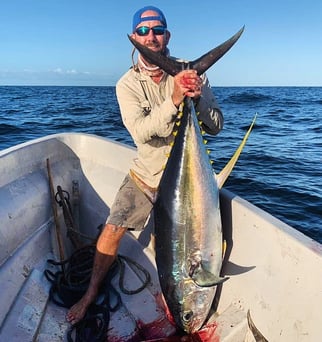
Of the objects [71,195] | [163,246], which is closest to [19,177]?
[71,195]

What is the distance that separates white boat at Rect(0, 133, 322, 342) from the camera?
2137mm

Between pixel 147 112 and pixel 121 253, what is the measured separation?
162 cm

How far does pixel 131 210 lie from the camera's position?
3.12 m

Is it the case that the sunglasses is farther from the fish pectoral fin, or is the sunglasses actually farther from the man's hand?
the fish pectoral fin

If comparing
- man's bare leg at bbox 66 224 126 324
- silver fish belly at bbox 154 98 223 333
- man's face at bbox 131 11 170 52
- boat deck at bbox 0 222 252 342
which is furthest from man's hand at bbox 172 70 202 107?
boat deck at bbox 0 222 252 342

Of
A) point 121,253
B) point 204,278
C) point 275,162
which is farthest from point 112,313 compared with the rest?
point 275,162

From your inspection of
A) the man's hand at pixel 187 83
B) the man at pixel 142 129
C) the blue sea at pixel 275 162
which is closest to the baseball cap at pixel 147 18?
the man at pixel 142 129

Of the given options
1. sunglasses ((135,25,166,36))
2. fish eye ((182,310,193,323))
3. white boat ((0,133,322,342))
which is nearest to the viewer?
white boat ((0,133,322,342))

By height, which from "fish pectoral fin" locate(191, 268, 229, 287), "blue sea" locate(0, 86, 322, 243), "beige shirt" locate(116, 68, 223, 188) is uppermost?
"beige shirt" locate(116, 68, 223, 188)

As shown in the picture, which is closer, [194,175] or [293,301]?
[293,301]

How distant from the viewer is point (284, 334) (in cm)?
216

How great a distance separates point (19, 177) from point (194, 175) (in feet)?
6.64

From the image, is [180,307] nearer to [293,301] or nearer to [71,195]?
[293,301]

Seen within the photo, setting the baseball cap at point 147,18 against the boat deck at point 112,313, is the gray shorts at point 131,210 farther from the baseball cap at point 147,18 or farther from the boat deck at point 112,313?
the baseball cap at point 147,18
